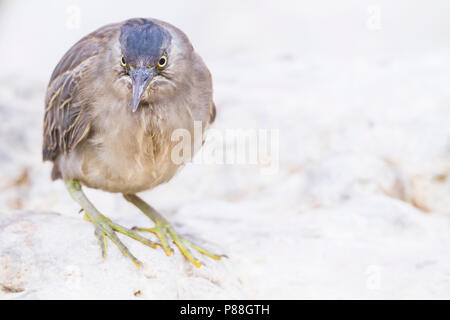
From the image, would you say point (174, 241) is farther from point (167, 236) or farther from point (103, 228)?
point (103, 228)

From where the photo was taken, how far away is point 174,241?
4.14m

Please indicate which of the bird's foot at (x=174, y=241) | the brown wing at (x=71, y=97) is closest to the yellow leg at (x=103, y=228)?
the bird's foot at (x=174, y=241)

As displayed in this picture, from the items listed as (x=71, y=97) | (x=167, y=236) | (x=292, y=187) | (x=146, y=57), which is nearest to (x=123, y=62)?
(x=146, y=57)

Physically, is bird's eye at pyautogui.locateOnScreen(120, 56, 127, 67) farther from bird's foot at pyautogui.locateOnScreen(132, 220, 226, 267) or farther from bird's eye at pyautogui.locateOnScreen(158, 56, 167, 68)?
bird's foot at pyautogui.locateOnScreen(132, 220, 226, 267)

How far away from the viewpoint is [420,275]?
4008 millimetres

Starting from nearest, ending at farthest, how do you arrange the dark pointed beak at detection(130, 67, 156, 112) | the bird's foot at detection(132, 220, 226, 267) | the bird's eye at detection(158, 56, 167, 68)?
1. the dark pointed beak at detection(130, 67, 156, 112)
2. the bird's eye at detection(158, 56, 167, 68)
3. the bird's foot at detection(132, 220, 226, 267)

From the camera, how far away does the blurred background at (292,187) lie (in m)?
3.69

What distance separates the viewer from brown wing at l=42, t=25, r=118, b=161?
3777 mm

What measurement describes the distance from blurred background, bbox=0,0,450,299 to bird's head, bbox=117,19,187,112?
1099 mm

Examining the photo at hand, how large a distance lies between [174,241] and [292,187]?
1809 mm

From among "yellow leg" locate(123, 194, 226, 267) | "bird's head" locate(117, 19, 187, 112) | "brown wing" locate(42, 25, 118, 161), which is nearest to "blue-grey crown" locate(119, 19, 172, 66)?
"bird's head" locate(117, 19, 187, 112)
